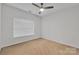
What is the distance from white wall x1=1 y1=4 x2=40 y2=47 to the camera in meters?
1.21

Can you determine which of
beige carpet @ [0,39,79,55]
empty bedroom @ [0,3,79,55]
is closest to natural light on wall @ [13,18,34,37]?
empty bedroom @ [0,3,79,55]

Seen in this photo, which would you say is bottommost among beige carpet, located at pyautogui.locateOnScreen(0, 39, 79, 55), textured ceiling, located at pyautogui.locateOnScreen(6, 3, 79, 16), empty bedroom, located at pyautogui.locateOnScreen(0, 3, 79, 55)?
beige carpet, located at pyautogui.locateOnScreen(0, 39, 79, 55)

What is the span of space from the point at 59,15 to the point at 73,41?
41 centimetres

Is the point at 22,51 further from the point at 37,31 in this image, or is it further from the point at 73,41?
the point at 73,41

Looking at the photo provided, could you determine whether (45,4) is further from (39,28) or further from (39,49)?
(39,49)

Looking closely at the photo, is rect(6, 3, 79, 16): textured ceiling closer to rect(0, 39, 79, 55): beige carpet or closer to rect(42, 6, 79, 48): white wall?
rect(42, 6, 79, 48): white wall

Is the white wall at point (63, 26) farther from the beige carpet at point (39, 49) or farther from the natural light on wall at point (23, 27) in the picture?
the natural light on wall at point (23, 27)

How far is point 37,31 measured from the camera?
1.37m

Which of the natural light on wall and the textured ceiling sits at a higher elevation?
the textured ceiling

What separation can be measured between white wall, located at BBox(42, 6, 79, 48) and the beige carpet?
3.1 inches

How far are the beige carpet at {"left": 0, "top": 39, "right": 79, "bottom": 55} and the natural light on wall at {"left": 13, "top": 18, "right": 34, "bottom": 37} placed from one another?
137 millimetres

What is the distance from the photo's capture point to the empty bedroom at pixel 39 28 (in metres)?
1.22
